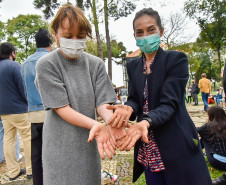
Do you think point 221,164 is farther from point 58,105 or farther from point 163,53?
point 58,105

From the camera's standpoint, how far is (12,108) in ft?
12.5

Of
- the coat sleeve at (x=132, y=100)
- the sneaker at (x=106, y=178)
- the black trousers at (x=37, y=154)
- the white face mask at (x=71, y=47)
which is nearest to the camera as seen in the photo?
the white face mask at (x=71, y=47)

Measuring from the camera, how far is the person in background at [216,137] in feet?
12.0

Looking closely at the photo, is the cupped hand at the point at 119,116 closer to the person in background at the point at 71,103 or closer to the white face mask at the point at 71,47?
the person in background at the point at 71,103

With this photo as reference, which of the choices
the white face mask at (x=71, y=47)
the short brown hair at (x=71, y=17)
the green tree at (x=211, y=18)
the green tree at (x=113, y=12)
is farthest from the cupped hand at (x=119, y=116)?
the green tree at (x=211, y=18)

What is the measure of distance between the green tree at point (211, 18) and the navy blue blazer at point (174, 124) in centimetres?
1685

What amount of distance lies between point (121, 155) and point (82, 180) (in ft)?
11.6

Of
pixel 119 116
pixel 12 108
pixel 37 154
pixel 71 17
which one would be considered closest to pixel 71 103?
pixel 119 116

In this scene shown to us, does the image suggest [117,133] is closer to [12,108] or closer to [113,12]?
[12,108]

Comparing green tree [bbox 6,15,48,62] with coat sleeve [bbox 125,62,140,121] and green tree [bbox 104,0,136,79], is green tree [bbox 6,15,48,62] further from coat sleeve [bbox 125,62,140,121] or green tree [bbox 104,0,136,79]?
coat sleeve [bbox 125,62,140,121]

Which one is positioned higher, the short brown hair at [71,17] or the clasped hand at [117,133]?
the short brown hair at [71,17]

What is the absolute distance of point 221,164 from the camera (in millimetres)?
3691

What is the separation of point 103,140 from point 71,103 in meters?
0.36

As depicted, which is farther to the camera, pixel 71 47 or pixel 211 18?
pixel 211 18
